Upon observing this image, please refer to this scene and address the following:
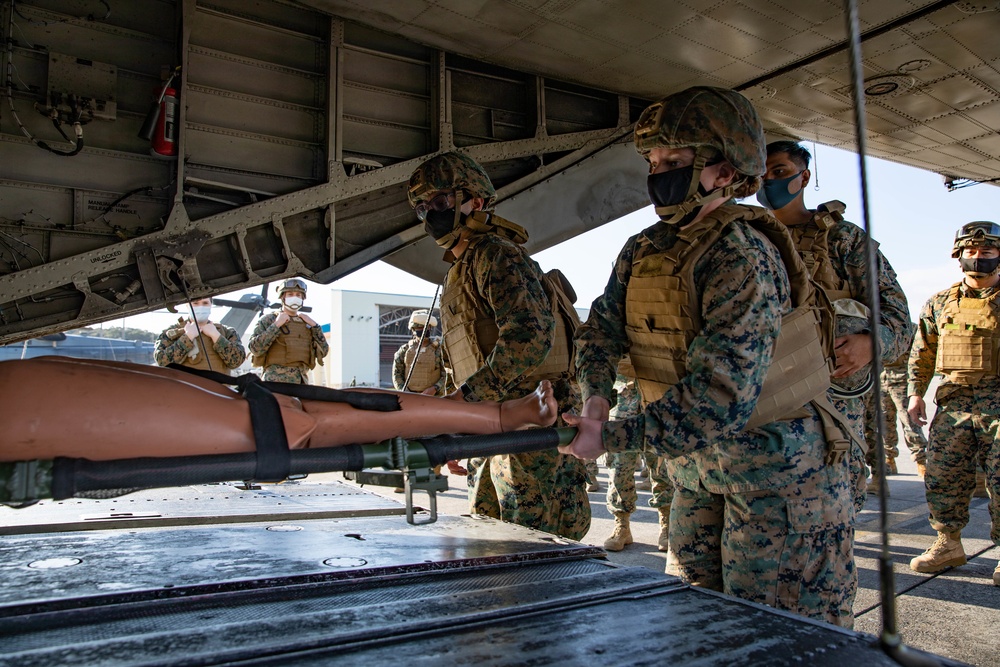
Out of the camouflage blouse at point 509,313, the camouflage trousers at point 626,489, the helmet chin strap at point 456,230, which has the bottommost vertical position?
the camouflage trousers at point 626,489

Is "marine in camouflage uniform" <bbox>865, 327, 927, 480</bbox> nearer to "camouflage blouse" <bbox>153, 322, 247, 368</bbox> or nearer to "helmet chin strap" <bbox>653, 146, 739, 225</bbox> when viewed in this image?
"helmet chin strap" <bbox>653, 146, 739, 225</bbox>

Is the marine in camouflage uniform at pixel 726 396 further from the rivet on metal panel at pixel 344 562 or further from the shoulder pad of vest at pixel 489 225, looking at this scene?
the shoulder pad of vest at pixel 489 225

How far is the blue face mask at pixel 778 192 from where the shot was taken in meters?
3.00

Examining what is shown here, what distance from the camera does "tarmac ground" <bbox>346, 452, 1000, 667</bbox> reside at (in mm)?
2797

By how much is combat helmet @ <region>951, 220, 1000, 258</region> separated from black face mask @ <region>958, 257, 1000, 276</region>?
0.08 m

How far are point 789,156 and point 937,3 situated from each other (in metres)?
1.33

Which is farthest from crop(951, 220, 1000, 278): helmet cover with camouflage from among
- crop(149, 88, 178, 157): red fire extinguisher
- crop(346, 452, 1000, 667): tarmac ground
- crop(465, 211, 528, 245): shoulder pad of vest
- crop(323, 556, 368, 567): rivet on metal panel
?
crop(149, 88, 178, 157): red fire extinguisher

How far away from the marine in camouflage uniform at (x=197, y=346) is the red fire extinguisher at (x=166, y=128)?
3.92m

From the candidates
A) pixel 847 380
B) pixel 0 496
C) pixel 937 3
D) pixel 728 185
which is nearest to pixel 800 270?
pixel 728 185

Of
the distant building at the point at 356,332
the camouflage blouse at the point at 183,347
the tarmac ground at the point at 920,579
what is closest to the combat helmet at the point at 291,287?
the camouflage blouse at the point at 183,347

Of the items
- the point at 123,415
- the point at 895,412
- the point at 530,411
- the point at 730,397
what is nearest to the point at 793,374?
the point at 730,397

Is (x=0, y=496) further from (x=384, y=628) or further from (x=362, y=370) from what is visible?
(x=362, y=370)

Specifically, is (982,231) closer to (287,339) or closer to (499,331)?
(499,331)

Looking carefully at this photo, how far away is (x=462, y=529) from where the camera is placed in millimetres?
2379
